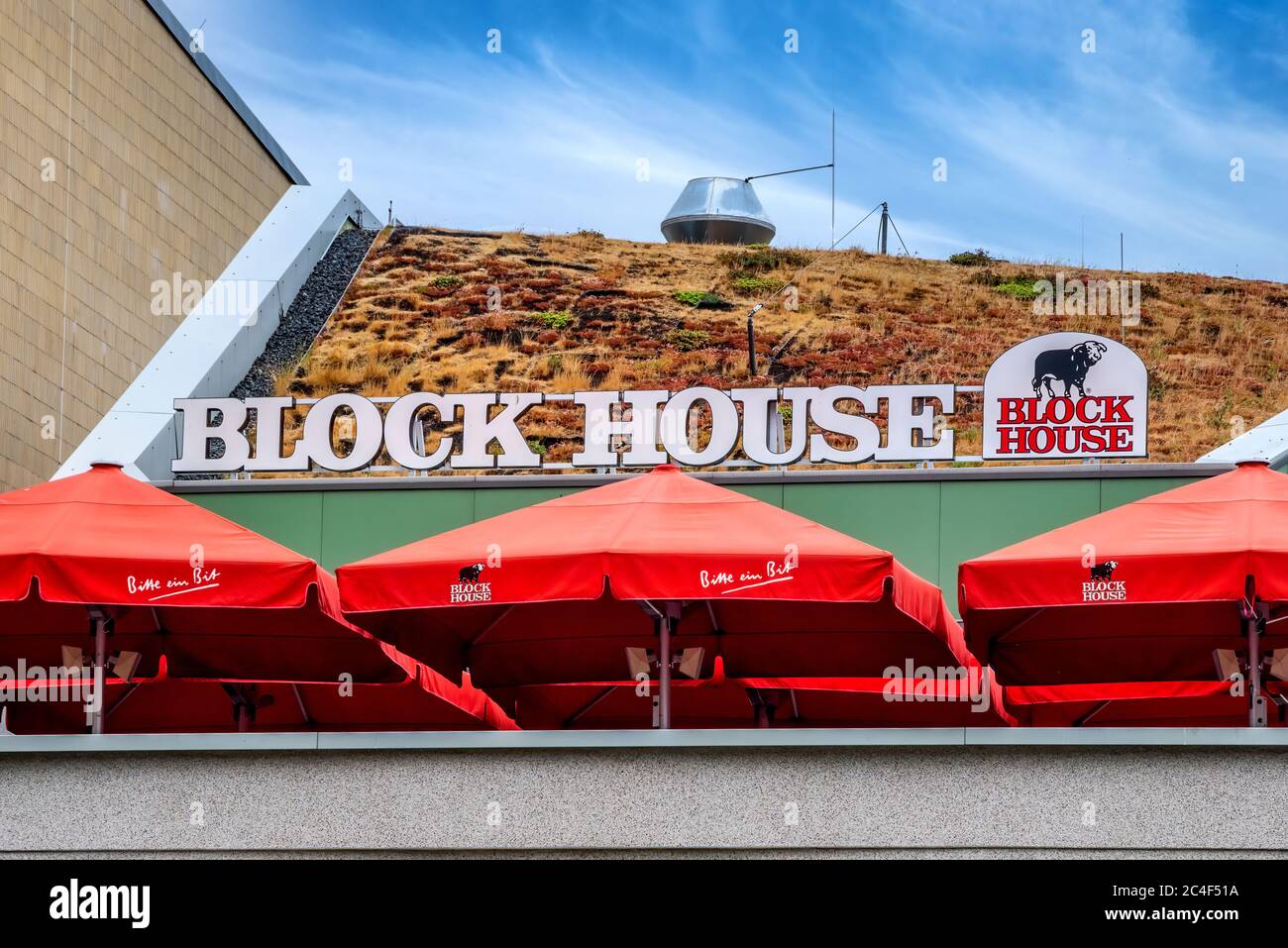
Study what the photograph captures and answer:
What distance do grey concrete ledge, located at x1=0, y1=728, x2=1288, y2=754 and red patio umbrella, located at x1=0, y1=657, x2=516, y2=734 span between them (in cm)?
168

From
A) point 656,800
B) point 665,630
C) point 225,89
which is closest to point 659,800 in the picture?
point 656,800

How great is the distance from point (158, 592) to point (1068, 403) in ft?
23.6

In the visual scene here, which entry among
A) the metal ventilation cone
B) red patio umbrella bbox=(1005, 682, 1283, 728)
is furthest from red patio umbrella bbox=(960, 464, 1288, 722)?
the metal ventilation cone

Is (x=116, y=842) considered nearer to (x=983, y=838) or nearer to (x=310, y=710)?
(x=310, y=710)

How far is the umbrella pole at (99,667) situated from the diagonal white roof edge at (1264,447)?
801cm

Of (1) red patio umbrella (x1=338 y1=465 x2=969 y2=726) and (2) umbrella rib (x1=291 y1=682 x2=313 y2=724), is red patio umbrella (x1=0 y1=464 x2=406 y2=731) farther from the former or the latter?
(1) red patio umbrella (x1=338 y1=465 x2=969 y2=726)

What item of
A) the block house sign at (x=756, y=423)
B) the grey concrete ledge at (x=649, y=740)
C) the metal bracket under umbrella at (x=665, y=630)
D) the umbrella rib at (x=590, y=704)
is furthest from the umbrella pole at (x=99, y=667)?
the block house sign at (x=756, y=423)

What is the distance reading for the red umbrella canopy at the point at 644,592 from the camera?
26.6 feet

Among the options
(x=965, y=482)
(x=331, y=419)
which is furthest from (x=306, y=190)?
(x=965, y=482)

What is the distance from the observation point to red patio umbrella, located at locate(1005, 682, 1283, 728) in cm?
990

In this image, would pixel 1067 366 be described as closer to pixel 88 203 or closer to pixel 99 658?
pixel 99 658

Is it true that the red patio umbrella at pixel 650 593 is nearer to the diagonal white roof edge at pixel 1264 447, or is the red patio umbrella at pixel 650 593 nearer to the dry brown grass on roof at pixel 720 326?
the diagonal white roof edge at pixel 1264 447
